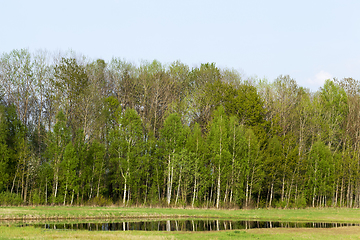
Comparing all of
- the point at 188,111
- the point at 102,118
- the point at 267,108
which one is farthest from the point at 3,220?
the point at 267,108

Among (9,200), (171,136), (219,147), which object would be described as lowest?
(9,200)

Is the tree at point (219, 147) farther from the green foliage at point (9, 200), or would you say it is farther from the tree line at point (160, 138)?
the green foliage at point (9, 200)

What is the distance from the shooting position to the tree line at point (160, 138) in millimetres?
52000

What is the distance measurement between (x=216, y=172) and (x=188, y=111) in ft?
44.5

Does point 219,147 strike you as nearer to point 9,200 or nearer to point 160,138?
point 160,138

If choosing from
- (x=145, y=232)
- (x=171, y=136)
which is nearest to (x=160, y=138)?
(x=171, y=136)

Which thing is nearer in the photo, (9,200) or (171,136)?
(9,200)

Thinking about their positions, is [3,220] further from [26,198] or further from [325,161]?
[325,161]

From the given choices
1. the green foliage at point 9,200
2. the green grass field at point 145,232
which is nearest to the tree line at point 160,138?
the green foliage at point 9,200

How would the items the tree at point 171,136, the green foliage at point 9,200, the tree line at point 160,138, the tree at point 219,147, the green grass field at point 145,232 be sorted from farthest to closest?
1. the tree at point 171,136
2. the tree at point 219,147
3. the tree line at point 160,138
4. the green foliage at point 9,200
5. the green grass field at point 145,232

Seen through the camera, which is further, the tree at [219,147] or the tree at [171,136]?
the tree at [171,136]

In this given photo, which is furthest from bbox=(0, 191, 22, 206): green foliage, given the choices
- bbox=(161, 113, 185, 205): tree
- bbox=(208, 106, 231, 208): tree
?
bbox=(208, 106, 231, 208): tree

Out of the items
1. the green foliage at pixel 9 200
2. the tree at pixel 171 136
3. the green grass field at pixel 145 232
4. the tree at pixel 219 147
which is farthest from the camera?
the tree at pixel 171 136

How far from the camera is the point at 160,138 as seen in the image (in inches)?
2312
